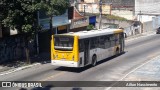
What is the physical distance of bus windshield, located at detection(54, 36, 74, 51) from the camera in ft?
85.1

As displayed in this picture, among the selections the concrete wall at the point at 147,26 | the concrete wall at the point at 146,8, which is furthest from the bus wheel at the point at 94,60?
the concrete wall at the point at 146,8

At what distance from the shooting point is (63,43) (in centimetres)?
2625

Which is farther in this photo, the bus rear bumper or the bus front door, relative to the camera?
the bus front door

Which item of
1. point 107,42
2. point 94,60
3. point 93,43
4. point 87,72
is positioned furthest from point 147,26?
point 87,72

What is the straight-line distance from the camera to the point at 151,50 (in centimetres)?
3984

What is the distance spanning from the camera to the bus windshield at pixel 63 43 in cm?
2595

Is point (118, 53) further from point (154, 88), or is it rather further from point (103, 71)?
point (154, 88)

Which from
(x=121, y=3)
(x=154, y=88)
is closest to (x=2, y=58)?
(x=154, y=88)

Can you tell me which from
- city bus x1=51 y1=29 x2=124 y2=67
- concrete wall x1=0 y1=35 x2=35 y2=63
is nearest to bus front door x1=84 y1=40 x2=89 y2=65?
city bus x1=51 y1=29 x2=124 y2=67

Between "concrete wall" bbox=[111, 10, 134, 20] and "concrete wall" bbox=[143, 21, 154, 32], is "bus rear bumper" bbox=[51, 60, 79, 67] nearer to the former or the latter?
"concrete wall" bbox=[143, 21, 154, 32]

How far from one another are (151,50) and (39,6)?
56.5 feet

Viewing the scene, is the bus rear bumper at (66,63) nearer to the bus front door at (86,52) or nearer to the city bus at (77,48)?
the city bus at (77,48)

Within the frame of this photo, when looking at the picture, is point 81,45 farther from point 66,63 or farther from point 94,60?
point 94,60

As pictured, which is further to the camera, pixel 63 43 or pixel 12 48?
pixel 12 48
